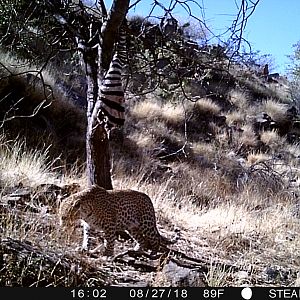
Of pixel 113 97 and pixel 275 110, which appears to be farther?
pixel 275 110

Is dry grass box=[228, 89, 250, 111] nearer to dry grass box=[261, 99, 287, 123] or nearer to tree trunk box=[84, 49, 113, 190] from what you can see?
dry grass box=[261, 99, 287, 123]

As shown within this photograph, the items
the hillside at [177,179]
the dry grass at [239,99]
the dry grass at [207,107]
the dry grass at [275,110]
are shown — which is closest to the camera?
the hillside at [177,179]

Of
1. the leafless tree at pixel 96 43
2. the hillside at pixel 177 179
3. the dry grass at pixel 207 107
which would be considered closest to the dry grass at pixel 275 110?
the hillside at pixel 177 179

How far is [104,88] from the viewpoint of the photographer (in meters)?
1.63

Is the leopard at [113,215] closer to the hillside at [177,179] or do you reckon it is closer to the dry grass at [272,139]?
the hillside at [177,179]

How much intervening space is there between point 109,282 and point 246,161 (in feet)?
7.36

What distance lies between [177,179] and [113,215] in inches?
55.8

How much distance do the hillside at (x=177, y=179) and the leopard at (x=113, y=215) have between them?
57mm

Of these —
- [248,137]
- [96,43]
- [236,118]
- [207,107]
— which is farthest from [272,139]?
[96,43]

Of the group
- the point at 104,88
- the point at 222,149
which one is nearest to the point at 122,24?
the point at 104,88

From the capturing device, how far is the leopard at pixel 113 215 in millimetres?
1468

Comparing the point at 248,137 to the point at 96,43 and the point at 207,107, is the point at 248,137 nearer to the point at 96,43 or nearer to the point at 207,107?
the point at 207,107

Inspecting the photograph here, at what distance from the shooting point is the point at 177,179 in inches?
115

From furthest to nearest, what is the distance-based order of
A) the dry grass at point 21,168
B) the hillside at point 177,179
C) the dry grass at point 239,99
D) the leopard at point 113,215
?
→ the dry grass at point 239,99 < the dry grass at point 21,168 < the leopard at point 113,215 < the hillside at point 177,179
